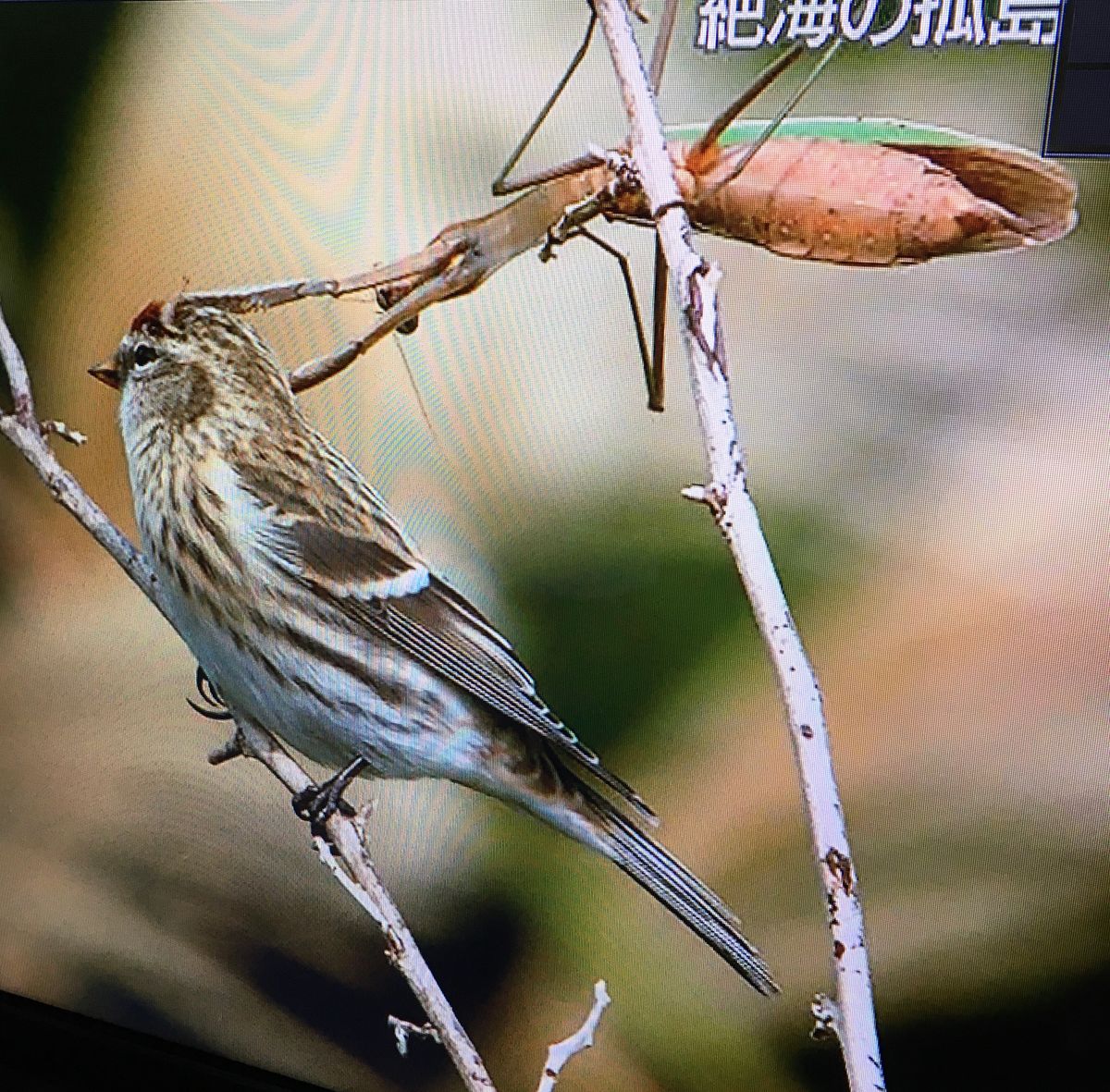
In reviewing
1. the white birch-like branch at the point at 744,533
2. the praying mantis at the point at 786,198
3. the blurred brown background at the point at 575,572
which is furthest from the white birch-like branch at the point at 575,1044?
the praying mantis at the point at 786,198

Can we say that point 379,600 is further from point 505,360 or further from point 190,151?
point 190,151

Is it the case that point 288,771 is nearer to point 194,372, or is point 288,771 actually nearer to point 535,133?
point 194,372

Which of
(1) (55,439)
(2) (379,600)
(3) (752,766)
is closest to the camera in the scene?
(3) (752,766)

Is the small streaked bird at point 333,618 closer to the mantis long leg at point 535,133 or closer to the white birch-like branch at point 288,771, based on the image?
the white birch-like branch at point 288,771

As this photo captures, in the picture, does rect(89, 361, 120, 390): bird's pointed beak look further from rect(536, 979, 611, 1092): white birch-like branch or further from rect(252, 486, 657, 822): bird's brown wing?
rect(536, 979, 611, 1092): white birch-like branch

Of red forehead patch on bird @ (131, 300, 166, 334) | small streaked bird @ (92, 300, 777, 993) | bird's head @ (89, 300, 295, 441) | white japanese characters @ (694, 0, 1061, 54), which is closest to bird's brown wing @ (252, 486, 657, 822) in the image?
small streaked bird @ (92, 300, 777, 993)

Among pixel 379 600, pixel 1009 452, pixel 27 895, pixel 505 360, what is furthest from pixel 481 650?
pixel 27 895

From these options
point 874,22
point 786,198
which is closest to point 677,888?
point 786,198
